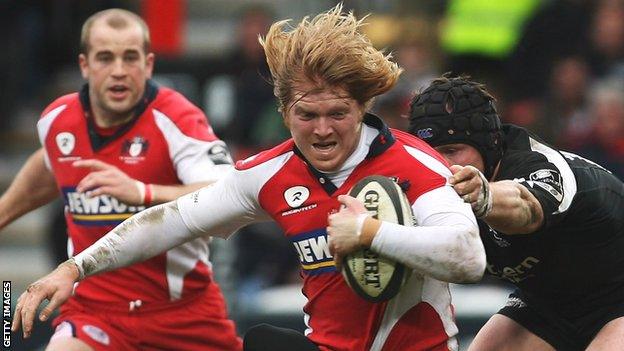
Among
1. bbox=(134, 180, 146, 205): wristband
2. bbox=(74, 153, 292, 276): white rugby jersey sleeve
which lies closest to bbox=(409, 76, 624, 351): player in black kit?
bbox=(74, 153, 292, 276): white rugby jersey sleeve

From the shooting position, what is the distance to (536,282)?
644cm

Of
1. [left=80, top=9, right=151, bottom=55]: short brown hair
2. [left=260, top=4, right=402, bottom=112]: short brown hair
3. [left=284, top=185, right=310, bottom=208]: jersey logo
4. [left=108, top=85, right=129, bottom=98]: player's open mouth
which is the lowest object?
[left=108, top=85, right=129, bottom=98]: player's open mouth

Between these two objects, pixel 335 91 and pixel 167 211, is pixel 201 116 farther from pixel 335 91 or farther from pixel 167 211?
pixel 335 91

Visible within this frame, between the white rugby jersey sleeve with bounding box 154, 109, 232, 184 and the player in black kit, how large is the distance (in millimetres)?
1329

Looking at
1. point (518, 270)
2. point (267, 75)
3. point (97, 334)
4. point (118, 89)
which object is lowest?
point (267, 75)

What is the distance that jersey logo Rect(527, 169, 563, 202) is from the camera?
588cm

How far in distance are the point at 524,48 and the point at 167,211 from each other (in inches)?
266

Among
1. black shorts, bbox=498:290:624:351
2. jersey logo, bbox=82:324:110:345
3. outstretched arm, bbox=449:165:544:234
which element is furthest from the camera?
jersey logo, bbox=82:324:110:345

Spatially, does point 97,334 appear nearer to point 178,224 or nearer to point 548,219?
point 178,224

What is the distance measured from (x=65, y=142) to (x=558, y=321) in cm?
284

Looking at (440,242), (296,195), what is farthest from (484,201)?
(296,195)

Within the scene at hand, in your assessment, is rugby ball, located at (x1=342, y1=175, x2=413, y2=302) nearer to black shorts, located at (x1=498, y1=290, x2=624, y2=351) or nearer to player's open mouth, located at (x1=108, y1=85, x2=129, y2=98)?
black shorts, located at (x1=498, y1=290, x2=624, y2=351)

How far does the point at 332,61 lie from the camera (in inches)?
218

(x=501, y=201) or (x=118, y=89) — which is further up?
(x=501, y=201)
